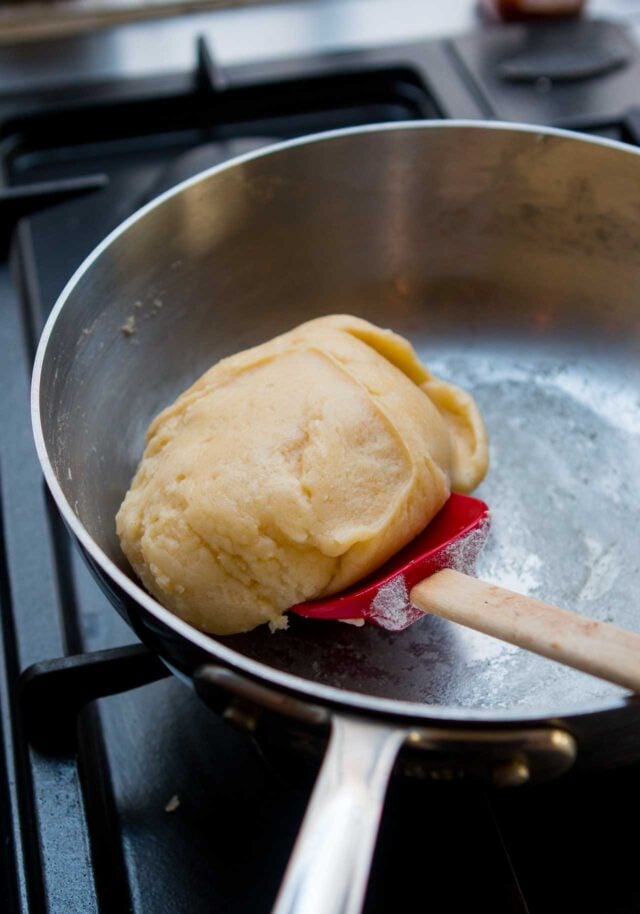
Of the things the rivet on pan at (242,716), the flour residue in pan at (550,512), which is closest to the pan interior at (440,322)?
the flour residue in pan at (550,512)

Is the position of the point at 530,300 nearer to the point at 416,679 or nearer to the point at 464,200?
the point at 464,200

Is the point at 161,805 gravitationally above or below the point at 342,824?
below

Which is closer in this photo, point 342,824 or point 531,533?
point 342,824

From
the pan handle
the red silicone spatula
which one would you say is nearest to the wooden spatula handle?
the red silicone spatula

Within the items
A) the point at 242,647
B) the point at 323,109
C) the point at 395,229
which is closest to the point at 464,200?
the point at 395,229

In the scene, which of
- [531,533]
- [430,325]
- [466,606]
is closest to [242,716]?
[466,606]

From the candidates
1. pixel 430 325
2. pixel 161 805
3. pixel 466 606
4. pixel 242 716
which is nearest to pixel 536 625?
pixel 466 606

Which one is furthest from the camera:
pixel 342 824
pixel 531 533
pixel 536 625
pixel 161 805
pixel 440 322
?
pixel 440 322

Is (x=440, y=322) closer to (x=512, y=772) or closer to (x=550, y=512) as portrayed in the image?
(x=550, y=512)

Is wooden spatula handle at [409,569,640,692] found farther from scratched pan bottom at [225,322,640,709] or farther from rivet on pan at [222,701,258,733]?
rivet on pan at [222,701,258,733]

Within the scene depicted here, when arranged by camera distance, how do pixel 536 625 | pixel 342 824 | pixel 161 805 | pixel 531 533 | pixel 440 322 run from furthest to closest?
pixel 440 322 < pixel 531 533 < pixel 161 805 < pixel 536 625 < pixel 342 824
